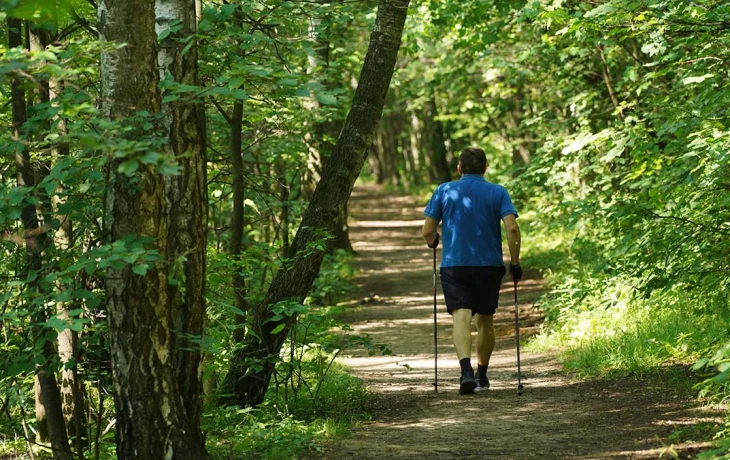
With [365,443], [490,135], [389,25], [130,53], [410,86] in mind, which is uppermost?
[410,86]

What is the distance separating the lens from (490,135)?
28406 mm

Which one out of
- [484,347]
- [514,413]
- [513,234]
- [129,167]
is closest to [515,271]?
[513,234]

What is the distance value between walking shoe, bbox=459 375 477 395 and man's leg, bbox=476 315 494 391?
0.20 metres

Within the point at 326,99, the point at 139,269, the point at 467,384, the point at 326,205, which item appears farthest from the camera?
the point at 467,384

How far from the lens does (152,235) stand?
4.82 metres

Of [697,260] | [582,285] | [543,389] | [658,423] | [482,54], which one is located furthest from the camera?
[482,54]

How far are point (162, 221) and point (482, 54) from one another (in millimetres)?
Result: 14754

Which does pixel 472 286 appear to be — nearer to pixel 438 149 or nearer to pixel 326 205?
pixel 326 205

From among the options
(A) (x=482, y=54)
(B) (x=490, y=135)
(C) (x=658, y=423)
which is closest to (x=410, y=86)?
(B) (x=490, y=135)

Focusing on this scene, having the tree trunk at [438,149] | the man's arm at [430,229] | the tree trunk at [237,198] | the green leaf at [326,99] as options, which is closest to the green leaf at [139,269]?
the green leaf at [326,99]

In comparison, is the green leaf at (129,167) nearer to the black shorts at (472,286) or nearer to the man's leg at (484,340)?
the black shorts at (472,286)

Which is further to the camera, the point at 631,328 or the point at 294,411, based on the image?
the point at 631,328

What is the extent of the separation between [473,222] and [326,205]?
1.41 meters

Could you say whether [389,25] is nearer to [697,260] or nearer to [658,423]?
[697,260]
